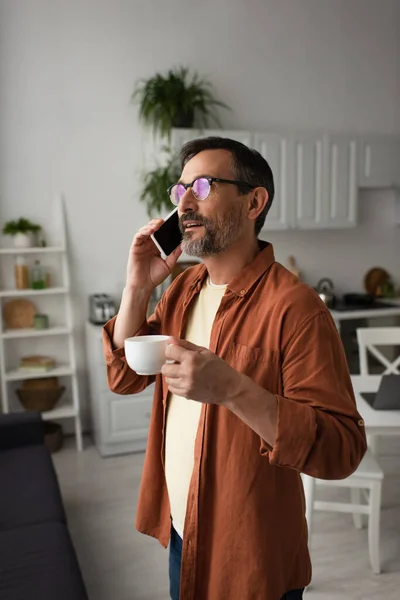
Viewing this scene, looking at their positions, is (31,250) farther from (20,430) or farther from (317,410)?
(317,410)

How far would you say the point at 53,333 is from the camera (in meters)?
3.97

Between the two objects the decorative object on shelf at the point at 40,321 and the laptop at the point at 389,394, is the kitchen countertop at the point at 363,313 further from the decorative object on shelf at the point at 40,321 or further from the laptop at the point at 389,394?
the decorative object on shelf at the point at 40,321

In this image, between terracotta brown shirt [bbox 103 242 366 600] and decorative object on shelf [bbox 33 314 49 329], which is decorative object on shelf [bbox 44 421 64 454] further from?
terracotta brown shirt [bbox 103 242 366 600]

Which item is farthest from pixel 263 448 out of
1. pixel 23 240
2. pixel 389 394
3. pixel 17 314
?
pixel 17 314

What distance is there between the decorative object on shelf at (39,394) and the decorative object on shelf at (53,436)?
0.15m

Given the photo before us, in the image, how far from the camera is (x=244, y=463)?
124 cm

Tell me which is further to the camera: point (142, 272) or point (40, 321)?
point (40, 321)

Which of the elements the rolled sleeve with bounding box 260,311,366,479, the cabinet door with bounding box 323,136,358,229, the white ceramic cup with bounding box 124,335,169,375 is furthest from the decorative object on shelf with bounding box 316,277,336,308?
the white ceramic cup with bounding box 124,335,169,375

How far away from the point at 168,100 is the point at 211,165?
117 inches

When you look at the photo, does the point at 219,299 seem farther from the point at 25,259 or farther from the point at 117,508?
the point at 25,259

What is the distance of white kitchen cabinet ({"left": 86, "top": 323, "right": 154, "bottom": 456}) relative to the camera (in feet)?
12.8

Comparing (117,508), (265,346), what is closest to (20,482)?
(117,508)

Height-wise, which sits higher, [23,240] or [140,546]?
[23,240]

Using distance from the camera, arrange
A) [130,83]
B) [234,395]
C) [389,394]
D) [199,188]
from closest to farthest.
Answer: [234,395], [199,188], [389,394], [130,83]
